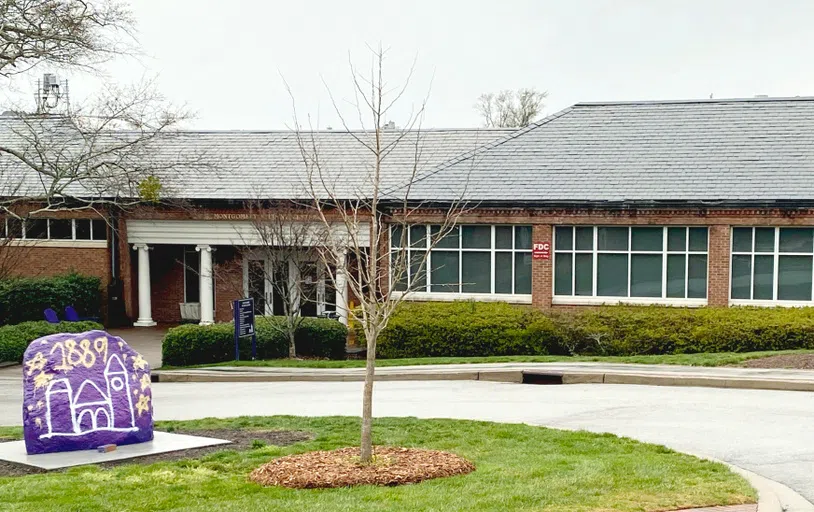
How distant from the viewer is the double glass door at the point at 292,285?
25.1 meters

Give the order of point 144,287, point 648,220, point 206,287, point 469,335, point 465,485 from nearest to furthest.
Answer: point 465,485
point 469,335
point 648,220
point 206,287
point 144,287

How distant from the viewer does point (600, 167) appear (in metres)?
29.0

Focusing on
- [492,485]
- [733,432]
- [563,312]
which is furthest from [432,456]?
[563,312]

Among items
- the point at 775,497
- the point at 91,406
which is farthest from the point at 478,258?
the point at 775,497

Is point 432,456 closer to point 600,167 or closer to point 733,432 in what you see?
point 733,432

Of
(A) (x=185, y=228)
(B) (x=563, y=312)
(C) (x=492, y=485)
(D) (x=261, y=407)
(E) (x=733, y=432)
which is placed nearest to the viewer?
(C) (x=492, y=485)

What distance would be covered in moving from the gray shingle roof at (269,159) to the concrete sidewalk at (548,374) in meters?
8.93

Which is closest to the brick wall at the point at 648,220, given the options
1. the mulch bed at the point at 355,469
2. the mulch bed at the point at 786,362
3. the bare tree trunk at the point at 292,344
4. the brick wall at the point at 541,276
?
the brick wall at the point at 541,276

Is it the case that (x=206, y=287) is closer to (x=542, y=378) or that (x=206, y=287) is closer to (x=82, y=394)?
(x=542, y=378)

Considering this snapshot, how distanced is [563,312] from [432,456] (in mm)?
15983

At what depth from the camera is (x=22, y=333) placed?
1020 inches

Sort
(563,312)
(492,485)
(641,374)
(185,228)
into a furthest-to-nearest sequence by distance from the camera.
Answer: (185,228)
(563,312)
(641,374)
(492,485)

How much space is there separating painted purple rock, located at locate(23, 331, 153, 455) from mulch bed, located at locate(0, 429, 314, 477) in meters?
0.63

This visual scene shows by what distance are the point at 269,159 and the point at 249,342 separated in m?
10.8
